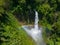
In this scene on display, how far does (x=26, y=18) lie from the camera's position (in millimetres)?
12320

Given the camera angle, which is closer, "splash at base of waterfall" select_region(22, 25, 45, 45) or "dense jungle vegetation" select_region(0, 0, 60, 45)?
"dense jungle vegetation" select_region(0, 0, 60, 45)

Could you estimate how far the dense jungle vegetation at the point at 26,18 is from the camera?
10.7m

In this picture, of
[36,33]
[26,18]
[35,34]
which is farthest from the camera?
[26,18]

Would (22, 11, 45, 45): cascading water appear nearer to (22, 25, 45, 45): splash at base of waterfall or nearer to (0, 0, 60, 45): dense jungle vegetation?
(22, 25, 45, 45): splash at base of waterfall

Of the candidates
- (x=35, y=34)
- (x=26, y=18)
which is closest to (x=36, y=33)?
(x=35, y=34)

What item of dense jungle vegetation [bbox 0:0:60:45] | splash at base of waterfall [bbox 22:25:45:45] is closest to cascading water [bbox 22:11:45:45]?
splash at base of waterfall [bbox 22:25:45:45]

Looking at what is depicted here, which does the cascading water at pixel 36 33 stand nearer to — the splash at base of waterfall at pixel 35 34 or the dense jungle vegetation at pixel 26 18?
the splash at base of waterfall at pixel 35 34

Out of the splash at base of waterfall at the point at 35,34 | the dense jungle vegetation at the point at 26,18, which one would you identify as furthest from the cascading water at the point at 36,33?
the dense jungle vegetation at the point at 26,18

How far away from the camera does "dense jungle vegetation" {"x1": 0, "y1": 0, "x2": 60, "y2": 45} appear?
35.2 feet

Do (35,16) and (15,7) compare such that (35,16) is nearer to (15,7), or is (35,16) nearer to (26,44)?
(15,7)

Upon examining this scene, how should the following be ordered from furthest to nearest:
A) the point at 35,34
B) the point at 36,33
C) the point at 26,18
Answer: the point at 26,18 → the point at 36,33 → the point at 35,34

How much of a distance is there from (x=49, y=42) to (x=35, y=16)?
1505 mm

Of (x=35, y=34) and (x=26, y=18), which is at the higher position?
(x=26, y=18)

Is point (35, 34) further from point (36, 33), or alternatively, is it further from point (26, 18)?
point (26, 18)
